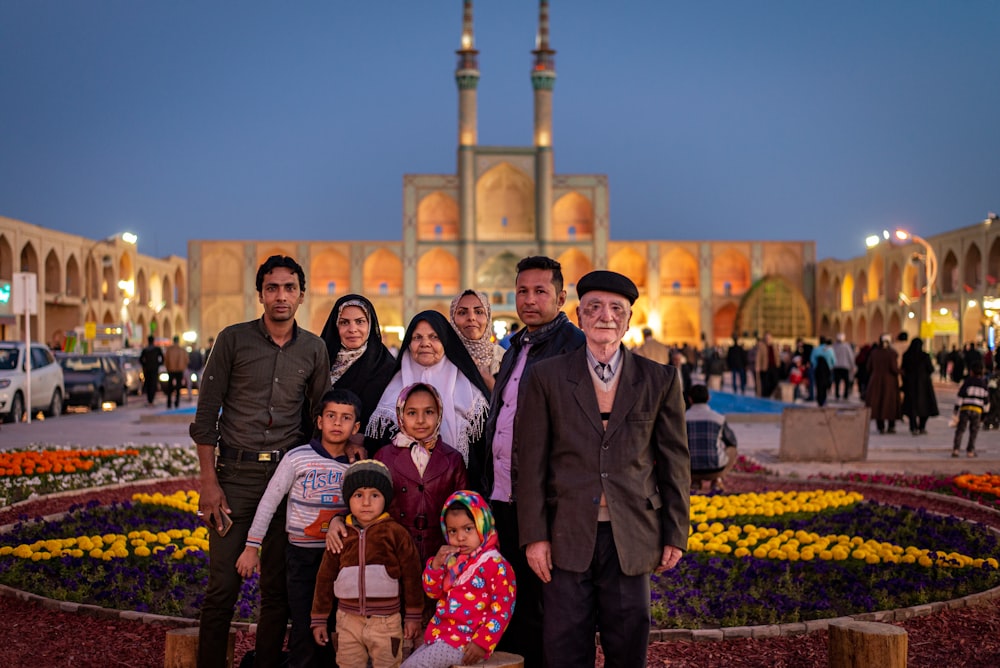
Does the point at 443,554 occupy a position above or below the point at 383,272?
below

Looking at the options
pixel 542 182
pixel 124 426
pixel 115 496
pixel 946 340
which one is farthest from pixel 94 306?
pixel 115 496

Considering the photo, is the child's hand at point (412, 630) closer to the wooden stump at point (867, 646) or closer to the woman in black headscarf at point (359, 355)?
the woman in black headscarf at point (359, 355)

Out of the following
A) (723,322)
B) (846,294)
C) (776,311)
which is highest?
(846,294)

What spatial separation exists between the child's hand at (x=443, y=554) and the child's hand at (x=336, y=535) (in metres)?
0.32

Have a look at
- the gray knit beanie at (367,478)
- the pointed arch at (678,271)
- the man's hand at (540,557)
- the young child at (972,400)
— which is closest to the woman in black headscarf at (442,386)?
the gray knit beanie at (367,478)

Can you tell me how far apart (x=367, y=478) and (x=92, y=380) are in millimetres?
16875

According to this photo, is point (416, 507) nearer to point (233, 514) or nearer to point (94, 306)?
point (233, 514)

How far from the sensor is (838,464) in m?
9.82

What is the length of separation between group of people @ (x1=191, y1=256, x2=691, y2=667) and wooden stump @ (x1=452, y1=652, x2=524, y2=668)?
8 cm

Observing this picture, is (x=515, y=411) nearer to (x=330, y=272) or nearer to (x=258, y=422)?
(x=258, y=422)

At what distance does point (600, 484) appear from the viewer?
2.92 m

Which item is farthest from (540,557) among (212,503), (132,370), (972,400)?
(132,370)

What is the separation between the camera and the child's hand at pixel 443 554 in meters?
3.14

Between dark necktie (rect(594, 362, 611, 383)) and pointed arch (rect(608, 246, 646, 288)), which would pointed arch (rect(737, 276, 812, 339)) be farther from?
dark necktie (rect(594, 362, 611, 383))
